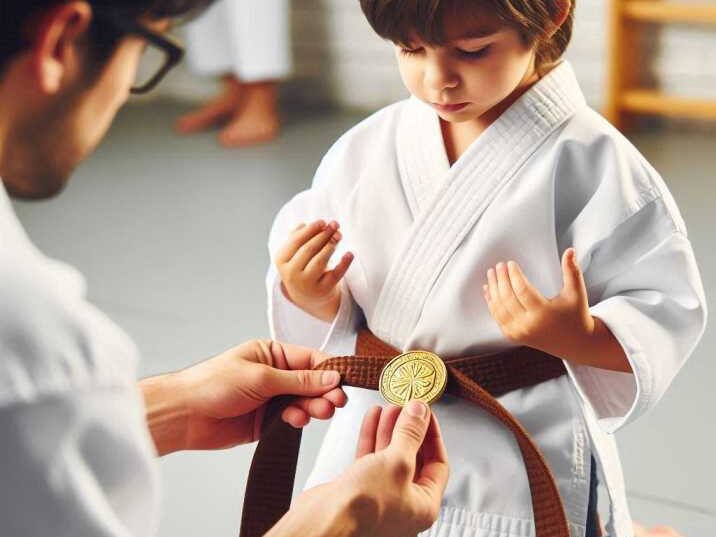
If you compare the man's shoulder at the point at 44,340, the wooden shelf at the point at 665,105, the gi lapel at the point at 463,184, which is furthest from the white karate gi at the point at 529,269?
the wooden shelf at the point at 665,105

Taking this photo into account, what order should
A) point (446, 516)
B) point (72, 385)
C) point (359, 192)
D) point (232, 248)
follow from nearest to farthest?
1. point (72, 385)
2. point (446, 516)
3. point (359, 192)
4. point (232, 248)

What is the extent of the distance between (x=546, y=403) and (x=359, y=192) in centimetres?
34

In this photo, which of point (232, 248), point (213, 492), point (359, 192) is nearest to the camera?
point (359, 192)

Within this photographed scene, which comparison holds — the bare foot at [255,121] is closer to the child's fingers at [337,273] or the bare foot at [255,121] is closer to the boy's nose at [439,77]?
the child's fingers at [337,273]

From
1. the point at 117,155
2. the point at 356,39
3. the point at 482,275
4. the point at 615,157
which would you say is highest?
the point at 615,157

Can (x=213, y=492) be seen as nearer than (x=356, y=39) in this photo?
Yes

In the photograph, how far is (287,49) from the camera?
3.65 meters

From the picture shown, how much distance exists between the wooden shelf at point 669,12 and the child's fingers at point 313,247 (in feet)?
6.65

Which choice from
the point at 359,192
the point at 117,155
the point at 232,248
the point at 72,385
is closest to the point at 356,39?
the point at 117,155

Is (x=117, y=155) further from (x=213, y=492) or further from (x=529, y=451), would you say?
(x=529, y=451)

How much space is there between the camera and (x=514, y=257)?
1.38 metres

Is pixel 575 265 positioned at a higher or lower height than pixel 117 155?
higher

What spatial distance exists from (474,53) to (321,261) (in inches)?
11.9

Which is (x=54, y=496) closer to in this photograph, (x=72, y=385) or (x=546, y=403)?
(x=72, y=385)
